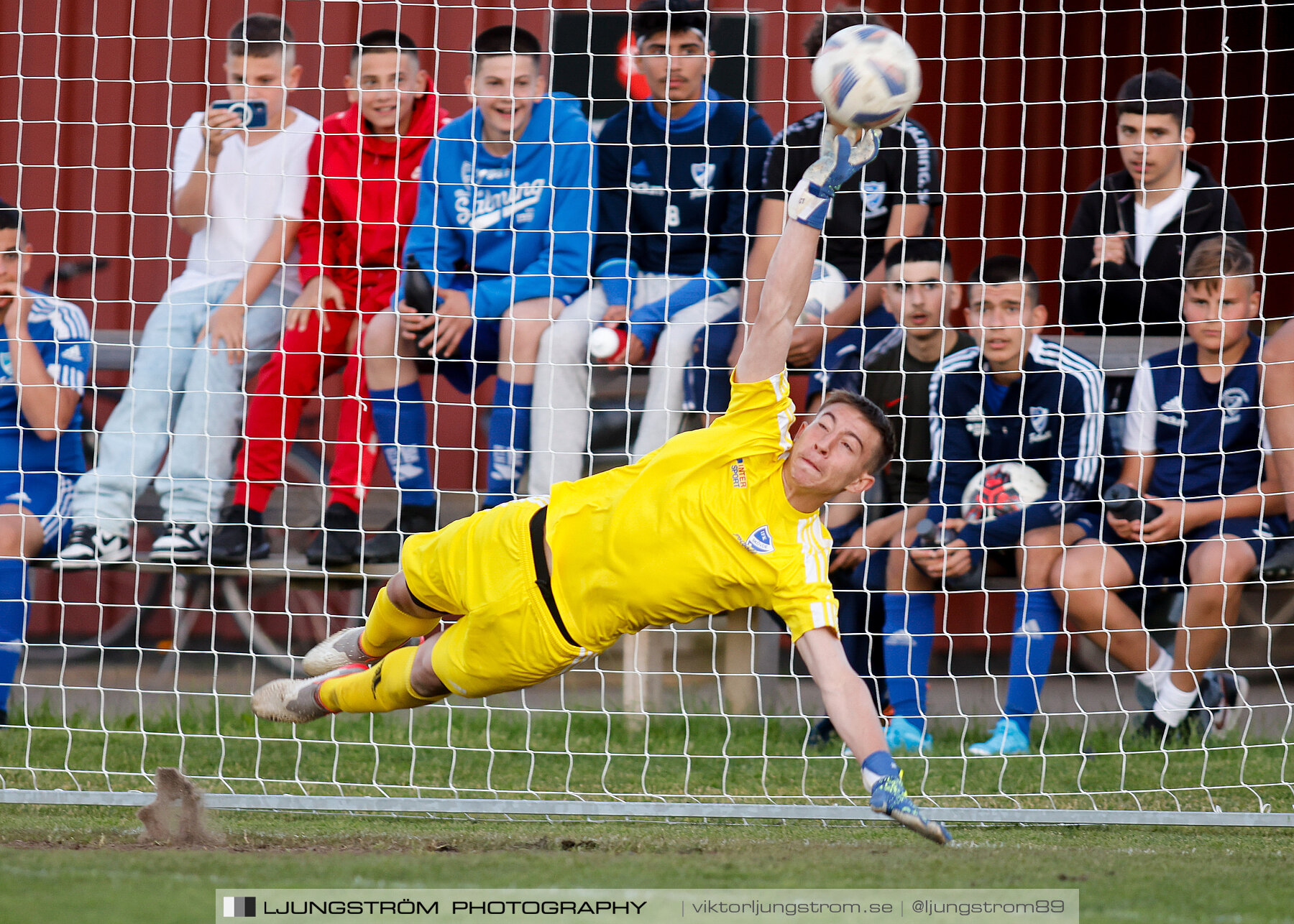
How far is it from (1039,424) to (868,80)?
9.67ft

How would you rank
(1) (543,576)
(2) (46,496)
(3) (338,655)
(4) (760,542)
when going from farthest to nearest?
(2) (46,496) < (3) (338,655) < (1) (543,576) < (4) (760,542)

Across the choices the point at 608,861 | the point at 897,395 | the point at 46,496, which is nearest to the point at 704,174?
the point at 897,395

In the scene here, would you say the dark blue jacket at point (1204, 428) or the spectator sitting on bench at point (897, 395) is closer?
the dark blue jacket at point (1204, 428)

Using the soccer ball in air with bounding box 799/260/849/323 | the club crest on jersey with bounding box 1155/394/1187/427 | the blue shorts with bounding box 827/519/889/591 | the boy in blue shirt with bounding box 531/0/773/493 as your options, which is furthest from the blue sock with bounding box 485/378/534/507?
the club crest on jersey with bounding box 1155/394/1187/427

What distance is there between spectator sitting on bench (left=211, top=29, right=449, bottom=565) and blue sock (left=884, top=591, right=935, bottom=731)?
2.25 m

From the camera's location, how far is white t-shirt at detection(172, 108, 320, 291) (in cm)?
641

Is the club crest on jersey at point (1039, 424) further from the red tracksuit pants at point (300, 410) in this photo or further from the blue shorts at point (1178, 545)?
the red tracksuit pants at point (300, 410)

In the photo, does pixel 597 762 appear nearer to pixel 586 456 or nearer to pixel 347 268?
pixel 586 456

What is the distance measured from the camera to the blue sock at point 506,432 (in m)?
6.25

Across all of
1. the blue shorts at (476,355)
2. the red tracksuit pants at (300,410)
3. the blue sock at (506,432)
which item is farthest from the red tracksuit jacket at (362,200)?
the blue sock at (506,432)

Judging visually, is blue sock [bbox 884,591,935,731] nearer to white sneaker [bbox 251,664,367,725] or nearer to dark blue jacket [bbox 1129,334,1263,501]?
dark blue jacket [bbox 1129,334,1263,501]

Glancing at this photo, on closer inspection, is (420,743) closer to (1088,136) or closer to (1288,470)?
(1288,470)

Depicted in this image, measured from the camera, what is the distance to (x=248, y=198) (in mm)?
6461

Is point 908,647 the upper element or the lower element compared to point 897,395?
lower
